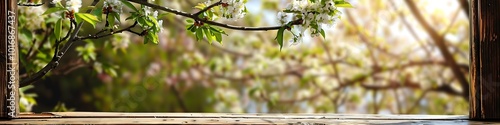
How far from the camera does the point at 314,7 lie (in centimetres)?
91

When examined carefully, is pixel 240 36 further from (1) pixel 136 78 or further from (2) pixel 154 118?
Result: (2) pixel 154 118

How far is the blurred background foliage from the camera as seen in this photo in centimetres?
319

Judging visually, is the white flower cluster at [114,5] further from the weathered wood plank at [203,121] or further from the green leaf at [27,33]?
the green leaf at [27,33]

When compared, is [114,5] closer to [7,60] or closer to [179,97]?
[7,60]

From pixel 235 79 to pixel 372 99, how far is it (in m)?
0.72

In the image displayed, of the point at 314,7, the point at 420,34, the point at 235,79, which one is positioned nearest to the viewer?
the point at 314,7

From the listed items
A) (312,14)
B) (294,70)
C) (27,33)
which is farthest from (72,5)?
(294,70)

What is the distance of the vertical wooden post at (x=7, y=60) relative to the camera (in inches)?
34.9

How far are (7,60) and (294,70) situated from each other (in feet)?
8.07

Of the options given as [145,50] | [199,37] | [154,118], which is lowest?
[154,118]

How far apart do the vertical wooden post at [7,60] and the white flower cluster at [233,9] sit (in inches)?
11.3

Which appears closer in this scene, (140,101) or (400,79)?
(400,79)

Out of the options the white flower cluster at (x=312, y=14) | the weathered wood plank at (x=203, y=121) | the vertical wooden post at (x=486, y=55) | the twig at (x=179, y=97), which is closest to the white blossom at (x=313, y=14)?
the white flower cluster at (x=312, y=14)

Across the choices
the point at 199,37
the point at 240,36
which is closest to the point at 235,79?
the point at 240,36
